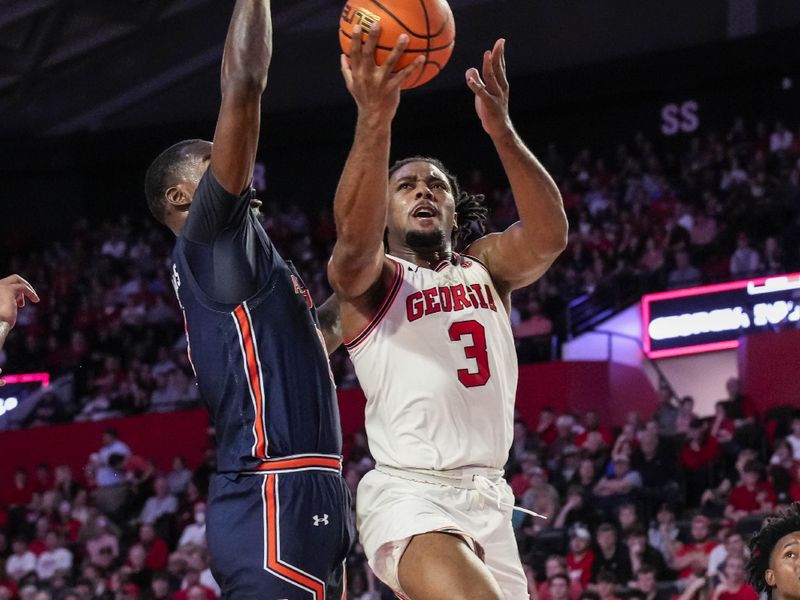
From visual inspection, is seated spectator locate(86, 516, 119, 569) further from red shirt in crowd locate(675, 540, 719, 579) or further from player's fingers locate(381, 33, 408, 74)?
player's fingers locate(381, 33, 408, 74)

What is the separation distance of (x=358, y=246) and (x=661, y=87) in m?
17.0

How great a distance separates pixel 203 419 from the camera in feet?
51.2

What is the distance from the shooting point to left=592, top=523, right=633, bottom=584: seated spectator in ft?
32.0

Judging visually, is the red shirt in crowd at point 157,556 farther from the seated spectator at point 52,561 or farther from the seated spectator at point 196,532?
the seated spectator at point 52,561

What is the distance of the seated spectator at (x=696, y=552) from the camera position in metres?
9.54

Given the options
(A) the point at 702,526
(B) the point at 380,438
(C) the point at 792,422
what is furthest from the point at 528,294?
(B) the point at 380,438

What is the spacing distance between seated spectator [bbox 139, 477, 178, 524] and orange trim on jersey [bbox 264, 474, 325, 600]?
34.0 feet

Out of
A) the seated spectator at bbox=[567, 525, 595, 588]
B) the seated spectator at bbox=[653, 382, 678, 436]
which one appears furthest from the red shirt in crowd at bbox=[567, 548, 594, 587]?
the seated spectator at bbox=[653, 382, 678, 436]

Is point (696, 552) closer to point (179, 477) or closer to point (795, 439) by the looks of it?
point (795, 439)

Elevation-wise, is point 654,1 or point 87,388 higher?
point 654,1

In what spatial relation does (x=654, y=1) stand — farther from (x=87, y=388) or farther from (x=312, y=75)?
(x=87, y=388)

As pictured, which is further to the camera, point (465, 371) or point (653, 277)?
point (653, 277)

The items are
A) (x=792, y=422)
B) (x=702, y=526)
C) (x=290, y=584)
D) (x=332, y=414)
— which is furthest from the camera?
(x=792, y=422)

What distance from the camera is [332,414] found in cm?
395
